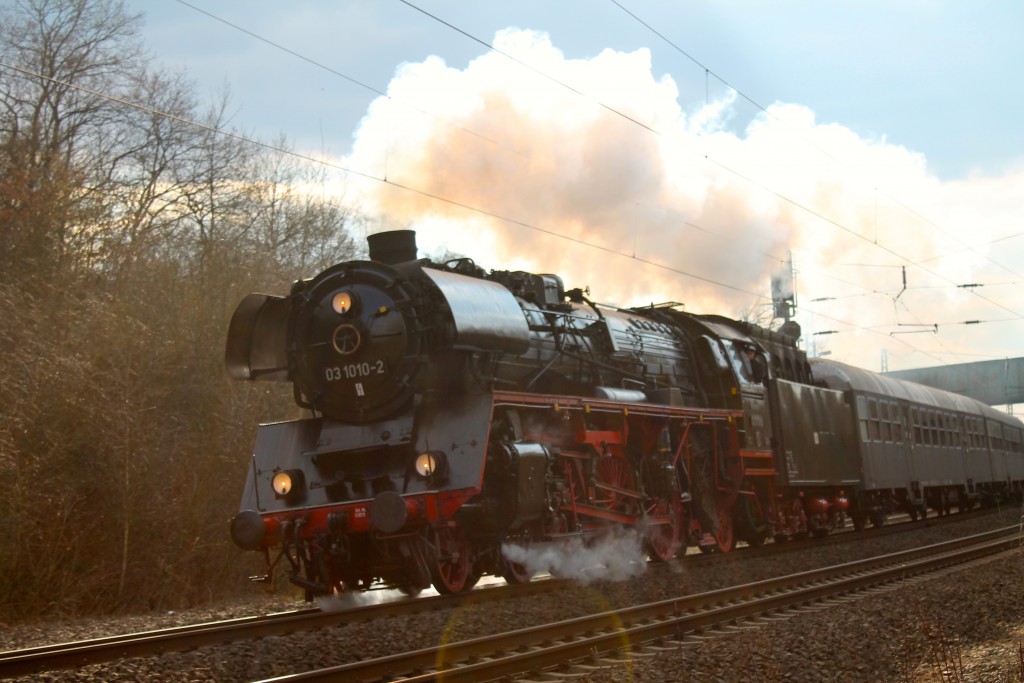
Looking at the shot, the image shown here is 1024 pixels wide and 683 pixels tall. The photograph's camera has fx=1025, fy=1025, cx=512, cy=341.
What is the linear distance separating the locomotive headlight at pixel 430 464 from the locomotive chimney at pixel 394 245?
2449 millimetres

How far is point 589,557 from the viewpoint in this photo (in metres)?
12.0

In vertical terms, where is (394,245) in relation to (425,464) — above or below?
above

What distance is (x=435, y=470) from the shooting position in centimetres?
963

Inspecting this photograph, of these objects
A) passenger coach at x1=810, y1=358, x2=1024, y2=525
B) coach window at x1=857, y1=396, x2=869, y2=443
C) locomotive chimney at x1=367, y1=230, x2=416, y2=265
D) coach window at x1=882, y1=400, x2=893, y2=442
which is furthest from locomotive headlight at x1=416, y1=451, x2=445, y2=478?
coach window at x1=882, y1=400, x2=893, y2=442

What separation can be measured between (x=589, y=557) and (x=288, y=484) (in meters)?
3.70

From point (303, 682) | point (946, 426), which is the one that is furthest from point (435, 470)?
point (946, 426)

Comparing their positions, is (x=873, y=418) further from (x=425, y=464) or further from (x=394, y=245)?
(x=425, y=464)

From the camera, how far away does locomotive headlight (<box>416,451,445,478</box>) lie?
9.65 m

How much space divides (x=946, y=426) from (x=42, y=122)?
2208cm

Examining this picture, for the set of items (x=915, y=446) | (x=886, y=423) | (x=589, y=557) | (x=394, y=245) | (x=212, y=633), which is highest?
(x=394, y=245)

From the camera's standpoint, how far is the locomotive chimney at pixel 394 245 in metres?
11.2

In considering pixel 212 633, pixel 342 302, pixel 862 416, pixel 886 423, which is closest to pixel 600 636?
pixel 212 633

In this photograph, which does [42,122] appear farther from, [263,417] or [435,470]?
[435,470]

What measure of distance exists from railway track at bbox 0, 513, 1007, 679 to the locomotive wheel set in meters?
0.36
